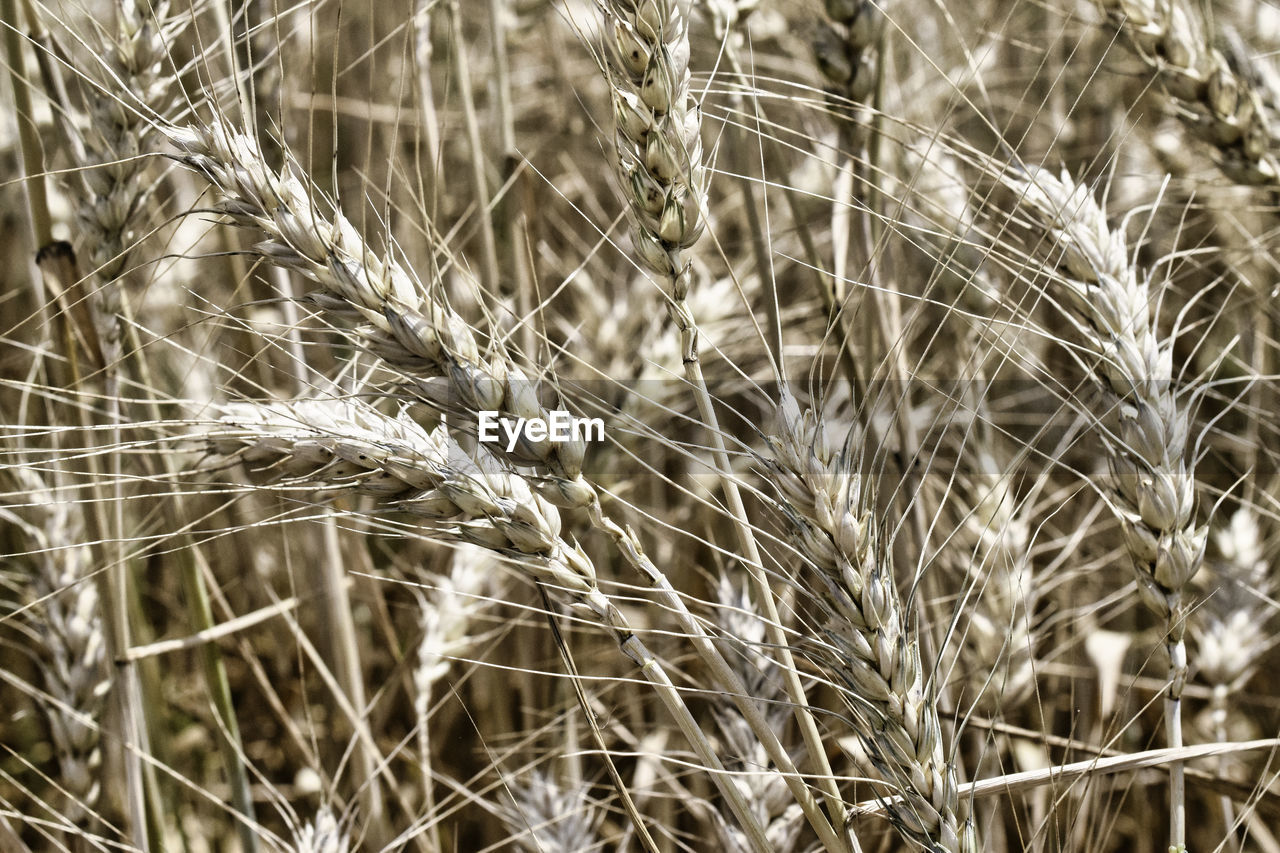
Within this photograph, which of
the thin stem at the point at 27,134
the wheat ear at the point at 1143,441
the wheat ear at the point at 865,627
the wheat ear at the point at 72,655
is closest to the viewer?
the wheat ear at the point at 865,627

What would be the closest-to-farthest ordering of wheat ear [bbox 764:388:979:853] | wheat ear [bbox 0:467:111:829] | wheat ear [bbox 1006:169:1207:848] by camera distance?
wheat ear [bbox 764:388:979:853], wheat ear [bbox 1006:169:1207:848], wheat ear [bbox 0:467:111:829]

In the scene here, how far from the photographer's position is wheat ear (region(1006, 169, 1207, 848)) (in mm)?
659

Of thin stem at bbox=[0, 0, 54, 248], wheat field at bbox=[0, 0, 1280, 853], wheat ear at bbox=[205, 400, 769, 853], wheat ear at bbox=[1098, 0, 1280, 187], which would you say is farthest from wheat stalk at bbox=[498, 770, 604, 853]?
wheat ear at bbox=[1098, 0, 1280, 187]

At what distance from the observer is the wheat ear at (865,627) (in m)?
0.53

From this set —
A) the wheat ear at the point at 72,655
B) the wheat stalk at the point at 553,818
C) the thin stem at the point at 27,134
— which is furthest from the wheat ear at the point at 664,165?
the wheat ear at the point at 72,655

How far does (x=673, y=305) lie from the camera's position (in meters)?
0.55

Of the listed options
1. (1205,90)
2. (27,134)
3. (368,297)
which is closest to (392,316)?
(368,297)

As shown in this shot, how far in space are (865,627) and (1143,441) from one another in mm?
295

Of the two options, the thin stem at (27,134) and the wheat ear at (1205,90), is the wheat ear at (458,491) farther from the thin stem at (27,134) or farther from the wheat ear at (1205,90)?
the wheat ear at (1205,90)

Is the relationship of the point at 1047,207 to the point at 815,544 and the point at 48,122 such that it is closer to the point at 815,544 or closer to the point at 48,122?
the point at 815,544

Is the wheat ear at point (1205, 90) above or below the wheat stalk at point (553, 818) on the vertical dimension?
above

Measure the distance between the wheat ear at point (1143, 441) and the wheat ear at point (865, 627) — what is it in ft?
0.74

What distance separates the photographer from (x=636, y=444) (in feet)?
3.87

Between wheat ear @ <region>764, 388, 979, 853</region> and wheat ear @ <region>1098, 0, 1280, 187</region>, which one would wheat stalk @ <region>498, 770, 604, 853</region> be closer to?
wheat ear @ <region>764, 388, 979, 853</region>
